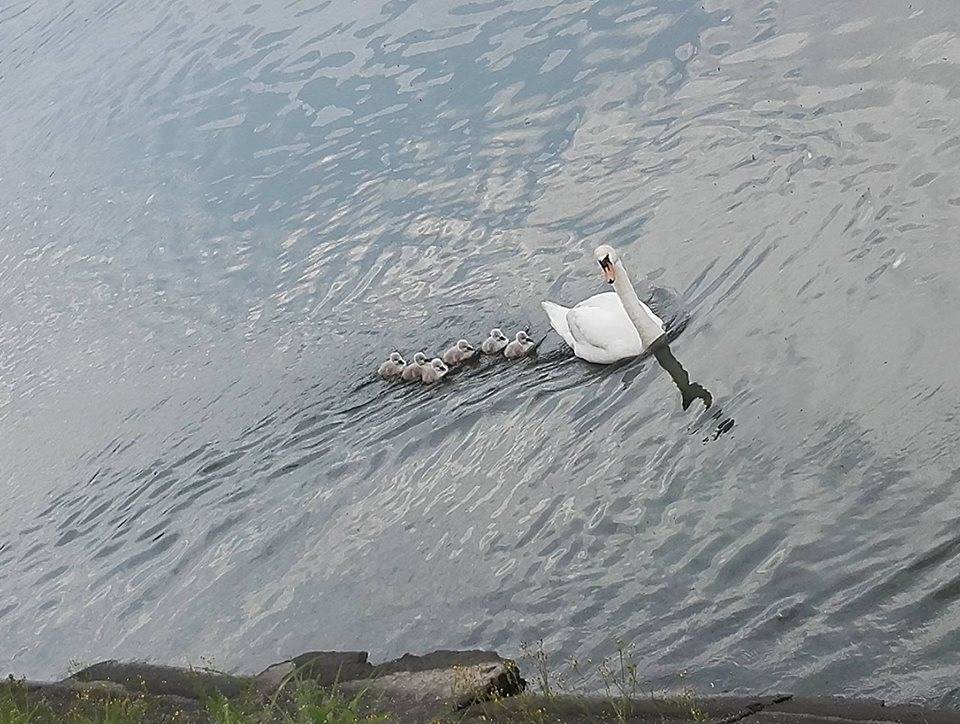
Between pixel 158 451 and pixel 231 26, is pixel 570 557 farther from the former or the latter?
pixel 231 26

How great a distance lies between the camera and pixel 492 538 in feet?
31.0

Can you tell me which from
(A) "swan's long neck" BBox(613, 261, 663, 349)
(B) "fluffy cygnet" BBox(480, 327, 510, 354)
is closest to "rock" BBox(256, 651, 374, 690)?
(B) "fluffy cygnet" BBox(480, 327, 510, 354)

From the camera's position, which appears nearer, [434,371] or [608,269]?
[608,269]

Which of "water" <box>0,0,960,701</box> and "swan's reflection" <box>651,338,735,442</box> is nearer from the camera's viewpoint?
"water" <box>0,0,960,701</box>

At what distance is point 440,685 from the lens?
25.4ft

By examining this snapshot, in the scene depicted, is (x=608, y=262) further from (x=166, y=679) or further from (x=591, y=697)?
(x=166, y=679)

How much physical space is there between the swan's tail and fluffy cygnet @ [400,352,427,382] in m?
1.27

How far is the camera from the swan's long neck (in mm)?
11023

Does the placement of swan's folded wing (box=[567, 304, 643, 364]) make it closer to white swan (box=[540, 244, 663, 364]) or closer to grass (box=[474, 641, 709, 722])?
white swan (box=[540, 244, 663, 364])

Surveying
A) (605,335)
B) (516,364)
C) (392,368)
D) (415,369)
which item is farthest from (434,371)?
(605,335)

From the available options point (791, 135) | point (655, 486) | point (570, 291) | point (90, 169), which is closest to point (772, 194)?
point (791, 135)

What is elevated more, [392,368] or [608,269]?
[608,269]

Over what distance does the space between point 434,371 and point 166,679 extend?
3822mm

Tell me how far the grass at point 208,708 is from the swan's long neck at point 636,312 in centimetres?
452
